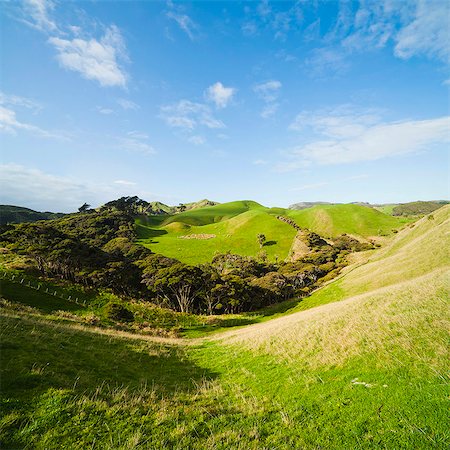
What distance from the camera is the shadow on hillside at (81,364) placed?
38.6 feet

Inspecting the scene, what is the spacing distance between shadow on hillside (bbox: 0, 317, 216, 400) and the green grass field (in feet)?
0.28

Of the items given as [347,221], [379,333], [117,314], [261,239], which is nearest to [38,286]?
[117,314]

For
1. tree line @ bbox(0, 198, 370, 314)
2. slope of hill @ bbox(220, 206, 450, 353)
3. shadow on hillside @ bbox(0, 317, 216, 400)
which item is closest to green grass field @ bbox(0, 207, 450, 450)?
shadow on hillside @ bbox(0, 317, 216, 400)

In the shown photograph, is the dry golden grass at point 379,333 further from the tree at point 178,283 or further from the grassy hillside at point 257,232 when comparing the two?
the grassy hillside at point 257,232

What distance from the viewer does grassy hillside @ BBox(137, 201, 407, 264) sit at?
123050mm

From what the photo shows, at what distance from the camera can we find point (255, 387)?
14984 millimetres

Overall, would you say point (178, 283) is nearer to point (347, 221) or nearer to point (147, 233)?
point (147, 233)

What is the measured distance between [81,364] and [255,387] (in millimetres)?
10594

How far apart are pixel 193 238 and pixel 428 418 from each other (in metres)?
142

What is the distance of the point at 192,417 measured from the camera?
10961 millimetres

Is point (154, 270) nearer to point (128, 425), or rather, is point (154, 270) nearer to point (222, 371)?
point (222, 371)

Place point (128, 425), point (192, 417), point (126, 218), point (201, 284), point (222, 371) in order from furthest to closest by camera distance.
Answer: point (126, 218)
point (201, 284)
point (222, 371)
point (192, 417)
point (128, 425)

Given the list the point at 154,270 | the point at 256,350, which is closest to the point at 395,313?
the point at 256,350

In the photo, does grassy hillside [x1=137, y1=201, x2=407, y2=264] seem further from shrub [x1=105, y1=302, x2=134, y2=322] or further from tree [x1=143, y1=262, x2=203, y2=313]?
shrub [x1=105, y1=302, x2=134, y2=322]
